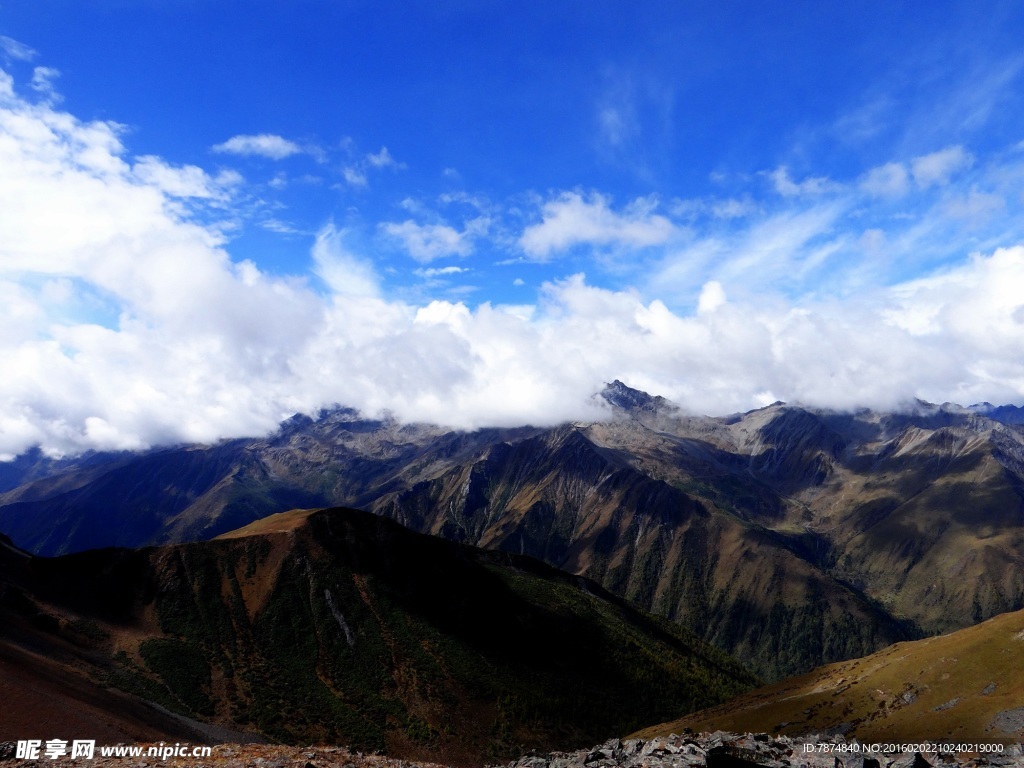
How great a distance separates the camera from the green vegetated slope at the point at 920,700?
8044cm

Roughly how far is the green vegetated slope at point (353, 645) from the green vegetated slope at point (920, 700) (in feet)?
129

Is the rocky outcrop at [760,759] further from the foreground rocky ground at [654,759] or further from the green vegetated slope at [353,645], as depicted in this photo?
the green vegetated slope at [353,645]

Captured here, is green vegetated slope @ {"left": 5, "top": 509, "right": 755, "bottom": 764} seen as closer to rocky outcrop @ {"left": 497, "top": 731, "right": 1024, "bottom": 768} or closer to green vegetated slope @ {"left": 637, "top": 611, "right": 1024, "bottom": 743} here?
green vegetated slope @ {"left": 637, "top": 611, "right": 1024, "bottom": 743}

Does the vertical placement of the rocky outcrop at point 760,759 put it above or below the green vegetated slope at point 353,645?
above

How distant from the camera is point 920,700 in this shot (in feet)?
320

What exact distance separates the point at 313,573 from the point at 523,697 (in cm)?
7038

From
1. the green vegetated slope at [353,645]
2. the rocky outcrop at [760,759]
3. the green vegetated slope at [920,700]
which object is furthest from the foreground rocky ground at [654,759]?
the green vegetated slope at [353,645]

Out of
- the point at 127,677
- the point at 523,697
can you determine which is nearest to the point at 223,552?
the point at 127,677

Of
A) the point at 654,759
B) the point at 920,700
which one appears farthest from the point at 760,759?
the point at 920,700

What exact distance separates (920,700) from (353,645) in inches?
4938

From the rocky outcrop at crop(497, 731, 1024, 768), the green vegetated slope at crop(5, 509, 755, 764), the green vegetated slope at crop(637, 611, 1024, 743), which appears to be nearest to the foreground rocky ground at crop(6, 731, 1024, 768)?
the rocky outcrop at crop(497, 731, 1024, 768)

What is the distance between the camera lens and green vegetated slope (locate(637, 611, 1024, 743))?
80.4 metres

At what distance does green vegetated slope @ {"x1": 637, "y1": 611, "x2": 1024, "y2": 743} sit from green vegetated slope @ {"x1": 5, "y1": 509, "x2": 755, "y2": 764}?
3920 centimetres

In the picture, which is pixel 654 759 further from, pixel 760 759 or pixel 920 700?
pixel 920 700
